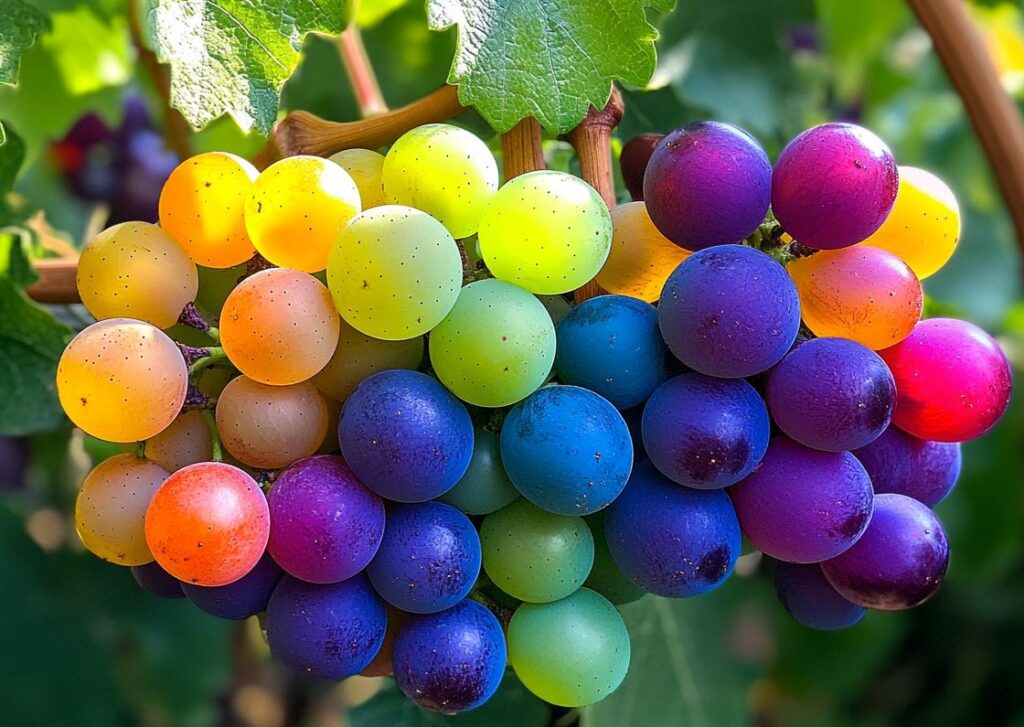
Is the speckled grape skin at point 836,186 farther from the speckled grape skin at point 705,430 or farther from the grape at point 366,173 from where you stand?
the grape at point 366,173

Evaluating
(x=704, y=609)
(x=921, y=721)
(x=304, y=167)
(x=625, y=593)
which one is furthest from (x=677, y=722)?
(x=921, y=721)

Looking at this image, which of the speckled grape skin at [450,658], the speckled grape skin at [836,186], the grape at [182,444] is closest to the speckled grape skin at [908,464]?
the speckled grape skin at [836,186]

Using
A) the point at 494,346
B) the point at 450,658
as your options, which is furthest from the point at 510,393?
the point at 450,658

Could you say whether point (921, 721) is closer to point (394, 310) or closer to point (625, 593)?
point (625, 593)

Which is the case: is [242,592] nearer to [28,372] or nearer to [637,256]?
[637,256]

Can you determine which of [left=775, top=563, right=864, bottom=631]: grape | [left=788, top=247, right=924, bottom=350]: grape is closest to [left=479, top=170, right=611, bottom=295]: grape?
[left=788, top=247, right=924, bottom=350]: grape
